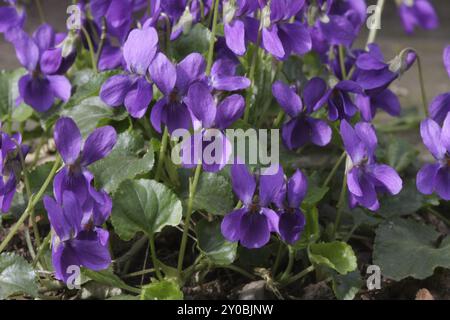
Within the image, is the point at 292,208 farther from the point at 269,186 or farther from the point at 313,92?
the point at 313,92

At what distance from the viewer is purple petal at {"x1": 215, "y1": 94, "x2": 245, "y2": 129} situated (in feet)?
5.65

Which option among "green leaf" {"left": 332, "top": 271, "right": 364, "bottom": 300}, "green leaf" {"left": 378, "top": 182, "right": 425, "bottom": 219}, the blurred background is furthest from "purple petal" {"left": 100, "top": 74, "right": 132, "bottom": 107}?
the blurred background

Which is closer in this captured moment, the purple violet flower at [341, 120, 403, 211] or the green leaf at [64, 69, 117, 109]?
the purple violet flower at [341, 120, 403, 211]

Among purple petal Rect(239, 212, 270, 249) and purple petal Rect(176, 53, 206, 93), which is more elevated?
purple petal Rect(176, 53, 206, 93)

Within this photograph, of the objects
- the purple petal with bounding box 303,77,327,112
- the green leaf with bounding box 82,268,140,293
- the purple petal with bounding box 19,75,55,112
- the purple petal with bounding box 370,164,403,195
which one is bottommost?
the green leaf with bounding box 82,268,140,293

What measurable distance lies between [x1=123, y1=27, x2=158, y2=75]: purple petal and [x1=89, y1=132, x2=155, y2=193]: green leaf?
21 cm

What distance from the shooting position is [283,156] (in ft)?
6.82

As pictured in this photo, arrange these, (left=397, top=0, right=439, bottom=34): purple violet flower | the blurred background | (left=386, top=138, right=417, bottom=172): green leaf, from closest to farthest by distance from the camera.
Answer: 1. (left=386, top=138, right=417, bottom=172): green leaf
2. (left=397, top=0, right=439, bottom=34): purple violet flower
3. the blurred background

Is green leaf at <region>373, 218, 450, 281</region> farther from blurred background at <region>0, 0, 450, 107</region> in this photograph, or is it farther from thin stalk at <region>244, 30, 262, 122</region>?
blurred background at <region>0, 0, 450, 107</region>

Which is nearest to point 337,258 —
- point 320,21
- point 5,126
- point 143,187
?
point 143,187

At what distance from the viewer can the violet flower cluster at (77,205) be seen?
1.67 meters

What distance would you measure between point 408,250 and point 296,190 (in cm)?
41

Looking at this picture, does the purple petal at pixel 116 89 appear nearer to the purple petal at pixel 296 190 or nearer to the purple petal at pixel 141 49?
the purple petal at pixel 141 49

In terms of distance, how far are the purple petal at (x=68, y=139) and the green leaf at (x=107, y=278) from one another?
24cm
